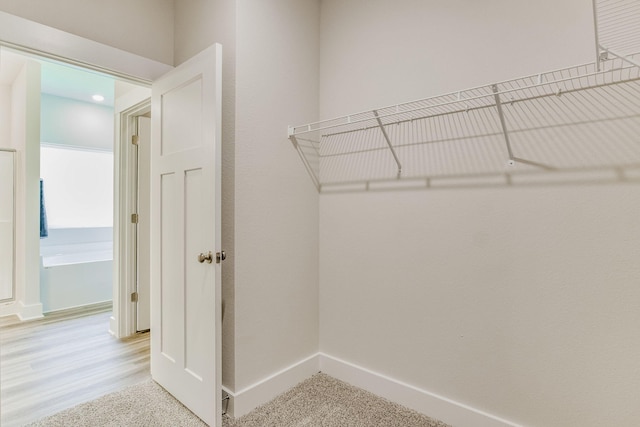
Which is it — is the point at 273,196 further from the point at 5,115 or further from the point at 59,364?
the point at 5,115

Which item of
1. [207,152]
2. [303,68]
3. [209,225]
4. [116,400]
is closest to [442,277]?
[209,225]

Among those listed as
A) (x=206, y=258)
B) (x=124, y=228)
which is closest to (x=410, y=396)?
(x=206, y=258)

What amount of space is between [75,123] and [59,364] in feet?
12.3

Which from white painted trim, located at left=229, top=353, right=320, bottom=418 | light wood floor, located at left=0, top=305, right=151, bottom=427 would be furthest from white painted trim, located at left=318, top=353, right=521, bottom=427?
light wood floor, located at left=0, top=305, right=151, bottom=427

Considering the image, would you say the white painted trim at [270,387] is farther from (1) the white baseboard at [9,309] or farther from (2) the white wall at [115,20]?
(1) the white baseboard at [9,309]

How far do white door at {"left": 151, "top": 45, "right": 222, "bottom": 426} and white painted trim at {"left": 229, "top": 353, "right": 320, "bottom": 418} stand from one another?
160 millimetres

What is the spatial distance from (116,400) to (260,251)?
1252 mm

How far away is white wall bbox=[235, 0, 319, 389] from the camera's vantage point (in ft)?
5.90

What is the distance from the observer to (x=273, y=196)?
1963mm

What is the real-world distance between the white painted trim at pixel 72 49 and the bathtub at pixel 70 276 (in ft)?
9.40

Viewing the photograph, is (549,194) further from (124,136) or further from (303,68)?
(124,136)

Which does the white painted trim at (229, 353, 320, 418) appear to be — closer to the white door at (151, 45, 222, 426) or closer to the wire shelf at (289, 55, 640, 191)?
the white door at (151, 45, 222, 426)

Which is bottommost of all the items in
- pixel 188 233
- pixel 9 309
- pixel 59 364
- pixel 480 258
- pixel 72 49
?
pixel 59 364

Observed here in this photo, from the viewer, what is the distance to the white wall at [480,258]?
1.31 meters
